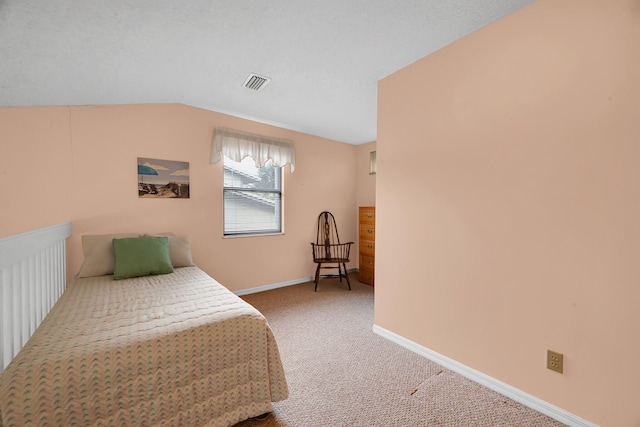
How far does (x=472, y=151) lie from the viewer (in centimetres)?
189

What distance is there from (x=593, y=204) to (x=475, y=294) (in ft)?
2.76

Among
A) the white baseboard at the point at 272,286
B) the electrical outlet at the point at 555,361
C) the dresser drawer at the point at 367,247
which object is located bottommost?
the white baseboard at the point at 272,286

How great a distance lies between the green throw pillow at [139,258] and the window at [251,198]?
1074 mm

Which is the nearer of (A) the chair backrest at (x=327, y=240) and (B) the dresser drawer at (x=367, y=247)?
(B) the dresser drawer at (x=367, y=247)

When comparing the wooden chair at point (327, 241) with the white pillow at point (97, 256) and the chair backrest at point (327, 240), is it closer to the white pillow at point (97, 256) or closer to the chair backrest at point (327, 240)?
the chair backrest at point (327, 240)

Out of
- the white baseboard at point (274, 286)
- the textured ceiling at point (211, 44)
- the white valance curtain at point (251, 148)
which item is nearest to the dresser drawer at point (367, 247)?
the white baseboard at point (274, 286)

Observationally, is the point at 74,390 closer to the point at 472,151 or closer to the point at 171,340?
the point at 171,340

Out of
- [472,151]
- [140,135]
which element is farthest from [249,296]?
[472,151]

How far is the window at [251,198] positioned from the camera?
3.60m

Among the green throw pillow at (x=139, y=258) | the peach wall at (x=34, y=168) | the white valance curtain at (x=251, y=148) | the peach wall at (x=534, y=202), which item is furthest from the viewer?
the white valance curtain at (x=251, y=148)

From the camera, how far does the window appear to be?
360 centimetres

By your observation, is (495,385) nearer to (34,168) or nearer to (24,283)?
(24,283)

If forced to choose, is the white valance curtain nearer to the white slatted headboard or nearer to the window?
the window

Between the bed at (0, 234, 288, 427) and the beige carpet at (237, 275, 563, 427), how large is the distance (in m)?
0.29
